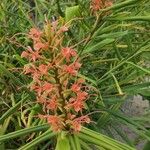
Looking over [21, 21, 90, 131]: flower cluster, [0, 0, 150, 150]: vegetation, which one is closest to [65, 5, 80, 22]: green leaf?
[0, 0, 150, 150]: vegetation

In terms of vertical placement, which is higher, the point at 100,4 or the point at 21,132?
the point at 100,4

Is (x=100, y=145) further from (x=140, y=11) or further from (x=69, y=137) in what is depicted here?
(x=140, y=11)

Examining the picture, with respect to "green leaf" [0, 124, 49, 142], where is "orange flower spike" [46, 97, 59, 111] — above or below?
above

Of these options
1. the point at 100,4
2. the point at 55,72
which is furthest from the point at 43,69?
the point at 100,4

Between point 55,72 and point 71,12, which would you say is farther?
point 71,12

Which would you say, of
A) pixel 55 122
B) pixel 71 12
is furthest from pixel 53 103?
pixel 71 12

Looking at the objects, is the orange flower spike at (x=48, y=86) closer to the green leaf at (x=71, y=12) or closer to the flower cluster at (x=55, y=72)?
the flower cluster at (x=55, y=72)

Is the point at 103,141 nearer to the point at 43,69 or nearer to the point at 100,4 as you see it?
the point at 43,69

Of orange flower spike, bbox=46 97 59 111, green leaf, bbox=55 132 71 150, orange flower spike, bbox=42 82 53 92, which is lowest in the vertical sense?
green leaf, bbox=55 132 71 150

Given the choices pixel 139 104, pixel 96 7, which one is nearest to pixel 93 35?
pixel 96 7

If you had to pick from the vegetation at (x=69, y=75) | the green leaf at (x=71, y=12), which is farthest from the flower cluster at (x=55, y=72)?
the green leaf at (x=71, y=12)

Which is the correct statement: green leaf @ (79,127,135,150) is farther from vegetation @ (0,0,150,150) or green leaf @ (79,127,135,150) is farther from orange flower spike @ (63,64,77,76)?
orange flower spike @ (63,64,77,76)
